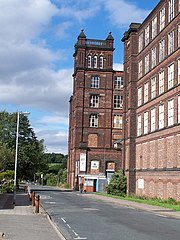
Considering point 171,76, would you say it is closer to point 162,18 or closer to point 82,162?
point 162,18

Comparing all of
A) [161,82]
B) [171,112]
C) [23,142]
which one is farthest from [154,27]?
[23,142]

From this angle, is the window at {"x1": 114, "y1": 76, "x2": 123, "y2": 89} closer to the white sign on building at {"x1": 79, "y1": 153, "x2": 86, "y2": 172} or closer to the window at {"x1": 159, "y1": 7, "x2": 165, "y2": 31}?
the white sign on building at {"x1": 79, "y1": 153, "x2": 86, "y2": 172}

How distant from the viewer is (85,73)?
3317 inches

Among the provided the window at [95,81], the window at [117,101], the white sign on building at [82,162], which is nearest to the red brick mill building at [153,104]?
the white sign on building at [82,162]

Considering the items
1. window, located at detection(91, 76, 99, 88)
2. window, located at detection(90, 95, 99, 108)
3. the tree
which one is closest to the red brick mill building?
the tree

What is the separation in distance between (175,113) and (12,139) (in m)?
36.9

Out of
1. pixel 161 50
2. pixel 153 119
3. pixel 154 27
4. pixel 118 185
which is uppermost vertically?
pixel 154 27

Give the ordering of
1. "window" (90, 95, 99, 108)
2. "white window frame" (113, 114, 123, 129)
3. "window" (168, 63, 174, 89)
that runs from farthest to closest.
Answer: "white window frame" (113, 114, 123, 129)
"window" (90, 95, 99, 108)
"window" (168, 63, 174, 89)

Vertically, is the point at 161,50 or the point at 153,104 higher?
the point at 161,50

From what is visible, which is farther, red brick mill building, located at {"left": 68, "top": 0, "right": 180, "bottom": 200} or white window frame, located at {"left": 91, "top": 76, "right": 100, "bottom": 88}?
white window frame, located at {"left": 91, "top": 76, "right": 100, "bottom": 88}

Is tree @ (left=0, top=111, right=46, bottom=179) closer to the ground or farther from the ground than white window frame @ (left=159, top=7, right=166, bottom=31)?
closer to the ground

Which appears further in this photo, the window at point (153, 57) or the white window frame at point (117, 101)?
the white window frame at point (117, 101)

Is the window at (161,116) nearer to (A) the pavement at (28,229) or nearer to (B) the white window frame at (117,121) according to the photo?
(A) the pavement at (28,229)

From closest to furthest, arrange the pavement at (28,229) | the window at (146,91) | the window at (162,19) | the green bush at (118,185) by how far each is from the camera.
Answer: the pavement at (28,229)
the window at (162,19)
the window at (146,91)
the green bush at (118,185)
